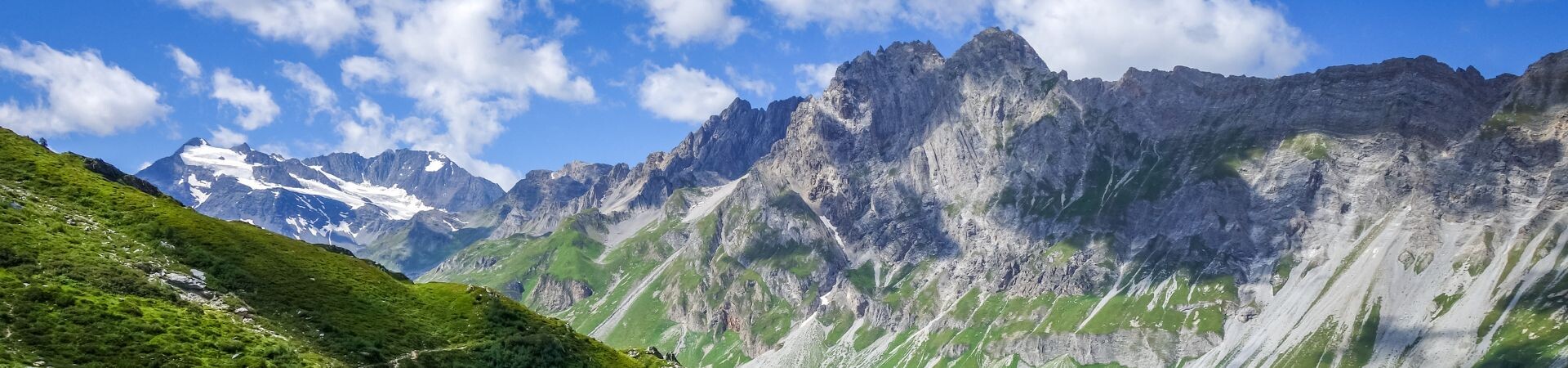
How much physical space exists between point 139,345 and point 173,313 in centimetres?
878

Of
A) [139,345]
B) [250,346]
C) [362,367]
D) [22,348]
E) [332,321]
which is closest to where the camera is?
[22,348]

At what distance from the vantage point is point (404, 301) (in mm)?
115438

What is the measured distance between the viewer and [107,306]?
81625mm

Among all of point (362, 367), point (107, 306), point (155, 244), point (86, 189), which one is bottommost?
point (362, 367)

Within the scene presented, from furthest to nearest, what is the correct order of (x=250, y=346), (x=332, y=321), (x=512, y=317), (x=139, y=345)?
(x=512, y=317) < (x=332, y=321) < (x=250, y=346) < (x=139, y=345)

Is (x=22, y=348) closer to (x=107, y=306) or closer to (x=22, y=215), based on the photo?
(x=107, y=306)

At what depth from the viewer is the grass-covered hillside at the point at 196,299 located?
7781 centimetres

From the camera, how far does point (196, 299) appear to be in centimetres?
9394

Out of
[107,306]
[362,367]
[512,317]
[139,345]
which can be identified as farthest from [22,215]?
[512,317]

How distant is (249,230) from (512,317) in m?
33.7

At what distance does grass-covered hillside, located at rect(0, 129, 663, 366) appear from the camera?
77812mm

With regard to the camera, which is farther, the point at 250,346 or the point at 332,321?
the point at 332,321

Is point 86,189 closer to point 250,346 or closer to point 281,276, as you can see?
point 281,276

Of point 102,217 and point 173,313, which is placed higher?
point 102,217
